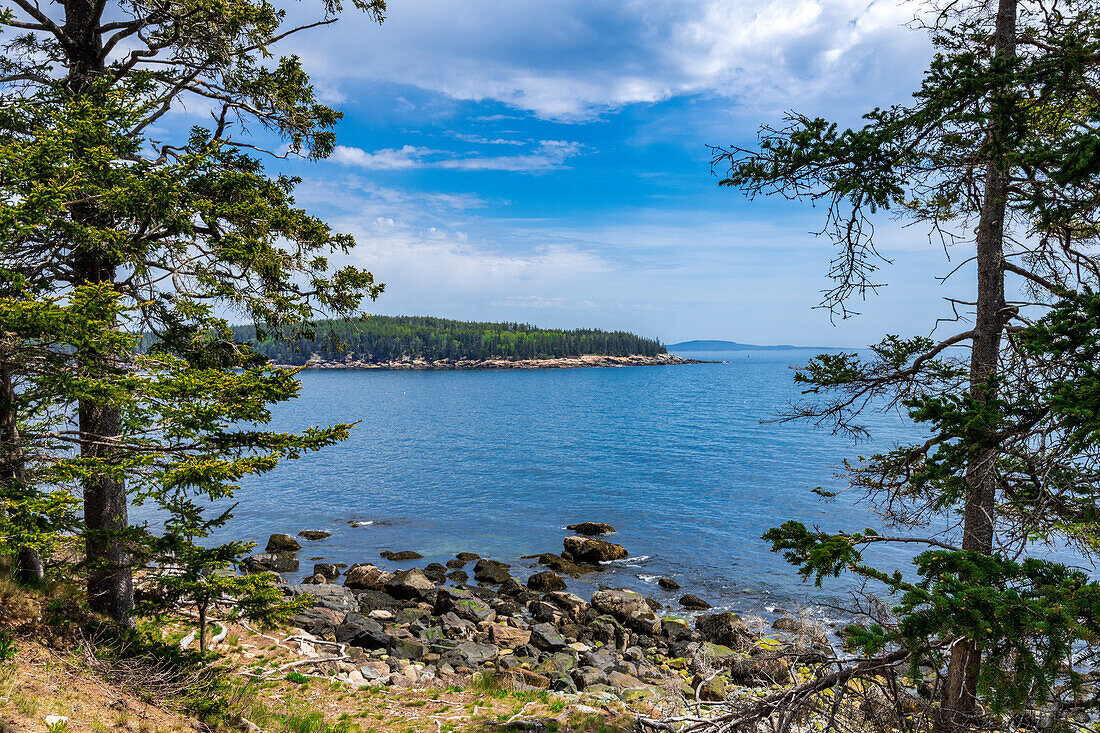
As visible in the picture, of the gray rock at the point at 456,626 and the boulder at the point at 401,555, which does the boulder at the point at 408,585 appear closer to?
the gray rock at the point at 456,626

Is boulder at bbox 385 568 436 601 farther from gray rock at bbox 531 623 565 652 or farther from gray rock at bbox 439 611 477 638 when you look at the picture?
gray rock at bbox 531 623 565 652

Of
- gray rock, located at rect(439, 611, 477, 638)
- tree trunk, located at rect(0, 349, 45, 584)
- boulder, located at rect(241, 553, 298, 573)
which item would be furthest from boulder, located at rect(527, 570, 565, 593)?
tree trunk, located at rect(0, 349, 45, 584)

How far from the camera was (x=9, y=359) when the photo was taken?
6891mm

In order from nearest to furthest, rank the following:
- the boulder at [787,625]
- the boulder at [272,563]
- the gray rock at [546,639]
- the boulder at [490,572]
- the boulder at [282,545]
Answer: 1. the gray rock at [546,639]
2. the boulder at [787,625]
3. the boulder at [490,572]
4. the boulder at [272,563]
5. the boulder at [282,545]

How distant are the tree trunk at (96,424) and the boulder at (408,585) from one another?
12336 millimetres

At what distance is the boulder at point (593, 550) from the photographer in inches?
1056

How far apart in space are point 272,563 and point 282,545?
2.84 metres

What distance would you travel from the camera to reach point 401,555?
89.1ft

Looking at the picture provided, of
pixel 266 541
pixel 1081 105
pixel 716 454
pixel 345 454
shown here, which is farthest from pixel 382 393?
pixel 1081 105

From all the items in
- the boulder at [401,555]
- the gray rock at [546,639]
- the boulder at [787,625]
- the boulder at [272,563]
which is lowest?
the boulder at [401,555]

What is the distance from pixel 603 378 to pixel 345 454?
113164 mm

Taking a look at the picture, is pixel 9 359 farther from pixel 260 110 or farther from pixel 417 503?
pixel 417 503

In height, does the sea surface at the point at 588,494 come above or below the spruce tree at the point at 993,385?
below

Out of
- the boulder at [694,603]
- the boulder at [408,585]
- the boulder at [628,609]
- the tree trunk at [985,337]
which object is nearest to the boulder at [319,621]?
the boulder at [408,585]
